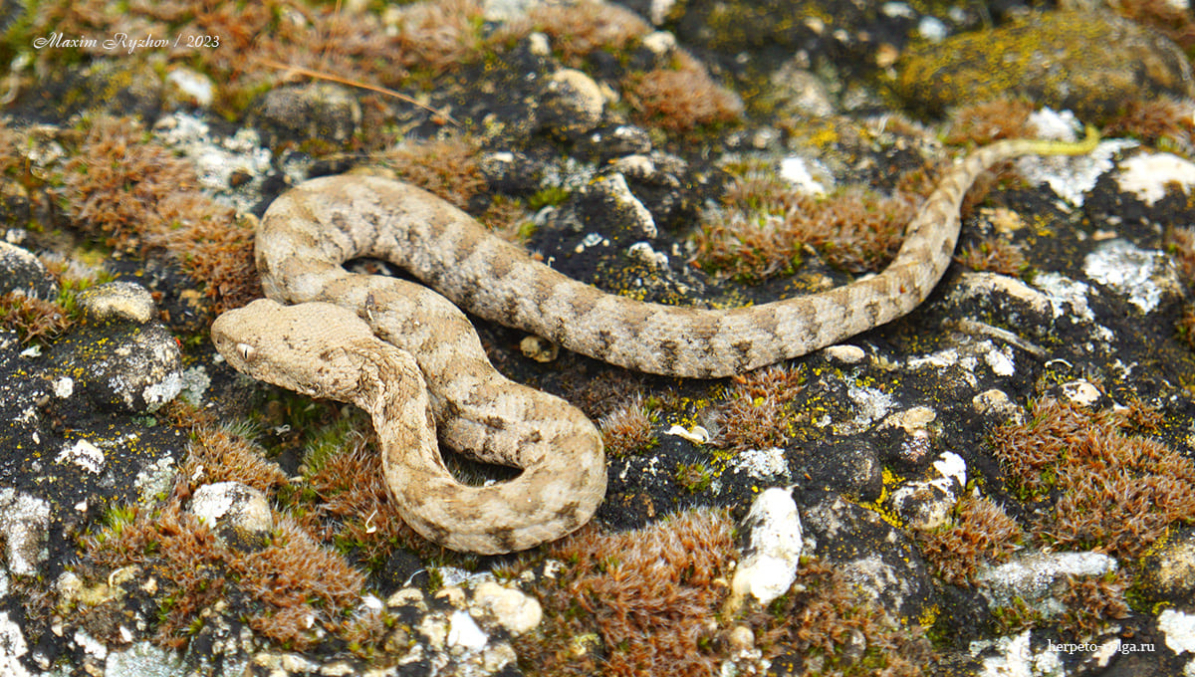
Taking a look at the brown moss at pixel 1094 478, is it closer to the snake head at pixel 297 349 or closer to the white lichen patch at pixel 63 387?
the snake head at pixel 297 349

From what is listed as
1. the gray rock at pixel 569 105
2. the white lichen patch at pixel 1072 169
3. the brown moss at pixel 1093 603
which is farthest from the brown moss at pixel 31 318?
the white lichen patch at pixel 1072 169

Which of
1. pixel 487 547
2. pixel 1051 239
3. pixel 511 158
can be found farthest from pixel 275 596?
pixel 1051 239

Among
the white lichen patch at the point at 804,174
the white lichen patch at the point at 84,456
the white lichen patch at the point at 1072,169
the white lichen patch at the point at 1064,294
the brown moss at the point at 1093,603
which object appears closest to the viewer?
the brown moss at the point at 1093,603

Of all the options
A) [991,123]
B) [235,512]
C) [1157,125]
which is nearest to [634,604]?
[235,512]

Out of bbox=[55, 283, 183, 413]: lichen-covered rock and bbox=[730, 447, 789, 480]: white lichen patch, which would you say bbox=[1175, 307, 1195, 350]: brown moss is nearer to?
bbox=[730, 447, 789, 480]: white lichen patch

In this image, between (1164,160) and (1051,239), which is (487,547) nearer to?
(1051,239)
